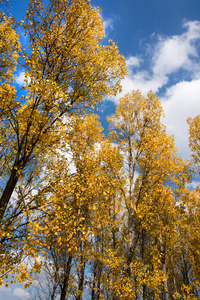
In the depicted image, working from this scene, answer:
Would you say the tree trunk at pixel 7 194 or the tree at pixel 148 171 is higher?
the tree at pixel 148 171

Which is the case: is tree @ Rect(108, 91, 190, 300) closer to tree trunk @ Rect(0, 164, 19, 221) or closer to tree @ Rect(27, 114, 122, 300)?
tree @ Rect(27, 114, 122, 300)

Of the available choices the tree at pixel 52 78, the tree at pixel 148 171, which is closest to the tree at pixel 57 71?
the tree at pixel 52 78

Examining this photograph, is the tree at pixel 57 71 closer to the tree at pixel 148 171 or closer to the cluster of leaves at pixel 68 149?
the cluster of leaves at pixel 68 149

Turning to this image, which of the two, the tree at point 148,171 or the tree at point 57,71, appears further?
the tree at point 148,171

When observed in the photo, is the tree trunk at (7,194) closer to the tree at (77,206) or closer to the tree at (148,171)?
the tree at (77,206)

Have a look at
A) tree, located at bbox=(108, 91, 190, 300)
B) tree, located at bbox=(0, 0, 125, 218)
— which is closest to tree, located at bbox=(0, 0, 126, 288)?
tree, located at bbox=(0, 0, 125, 218)

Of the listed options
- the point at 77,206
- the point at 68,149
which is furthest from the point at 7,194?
the point at 77,206

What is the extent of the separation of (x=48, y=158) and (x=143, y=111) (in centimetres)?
742

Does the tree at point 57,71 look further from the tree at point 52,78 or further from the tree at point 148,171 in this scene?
the tree at point 148,171

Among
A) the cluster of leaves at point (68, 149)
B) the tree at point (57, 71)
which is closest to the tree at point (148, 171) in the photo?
the cluster of leaves at point (68, 149)

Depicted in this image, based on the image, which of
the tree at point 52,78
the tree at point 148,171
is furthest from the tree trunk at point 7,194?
the tree at point 148,171

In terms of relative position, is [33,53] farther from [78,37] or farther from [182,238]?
[182,238]

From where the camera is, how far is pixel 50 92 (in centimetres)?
471

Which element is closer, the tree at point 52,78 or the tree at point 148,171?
the tree at point 52,78
